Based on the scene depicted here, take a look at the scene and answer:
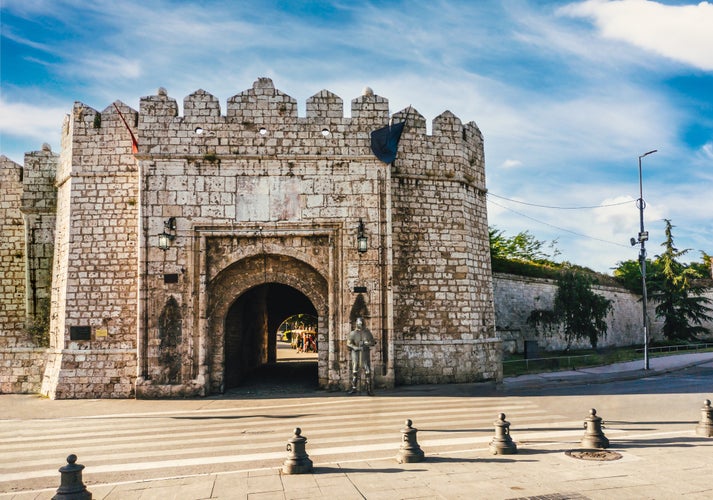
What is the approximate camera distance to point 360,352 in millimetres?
13758

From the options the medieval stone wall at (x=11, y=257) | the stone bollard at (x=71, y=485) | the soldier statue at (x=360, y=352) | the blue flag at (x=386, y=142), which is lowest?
the stone bollard at (x=71, y=485)

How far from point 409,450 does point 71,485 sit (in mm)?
3914

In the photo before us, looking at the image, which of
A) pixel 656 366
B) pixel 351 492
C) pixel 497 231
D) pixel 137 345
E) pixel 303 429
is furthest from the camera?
pixel 497 231

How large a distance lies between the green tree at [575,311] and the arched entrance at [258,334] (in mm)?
12050

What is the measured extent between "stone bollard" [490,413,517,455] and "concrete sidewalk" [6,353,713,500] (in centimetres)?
11

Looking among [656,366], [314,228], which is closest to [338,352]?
[314,228]

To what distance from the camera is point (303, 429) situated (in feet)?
31.8

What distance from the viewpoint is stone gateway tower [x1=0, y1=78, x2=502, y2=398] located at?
14227mm

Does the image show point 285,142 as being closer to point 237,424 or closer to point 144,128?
point 144,128

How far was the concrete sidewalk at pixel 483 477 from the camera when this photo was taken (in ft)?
19.5

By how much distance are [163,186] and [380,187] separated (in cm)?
561

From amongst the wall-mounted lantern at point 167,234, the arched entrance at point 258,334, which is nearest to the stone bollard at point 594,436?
the arched entrance at point 258,334

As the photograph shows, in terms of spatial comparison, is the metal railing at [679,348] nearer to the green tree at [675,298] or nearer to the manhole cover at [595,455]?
the green tree at [675,298]

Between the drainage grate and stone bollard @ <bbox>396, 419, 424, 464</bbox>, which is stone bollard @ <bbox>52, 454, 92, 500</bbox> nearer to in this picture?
stone bollard @ <bbox>396, 419, 424, 464</bbox>
